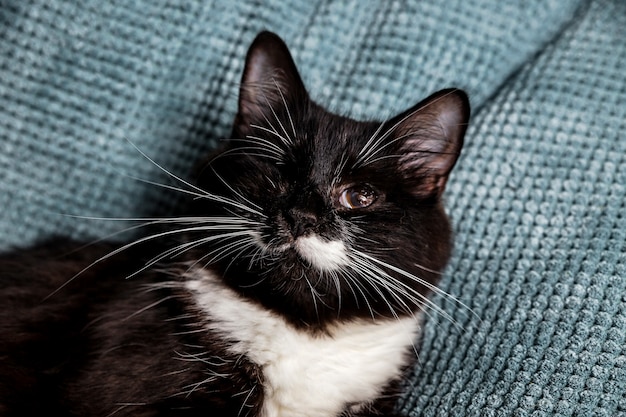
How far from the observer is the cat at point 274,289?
102 centimetres

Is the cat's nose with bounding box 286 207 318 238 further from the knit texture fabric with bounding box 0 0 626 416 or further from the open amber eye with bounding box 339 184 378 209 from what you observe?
the knit texture fabric with bounding box 0 0 626 416

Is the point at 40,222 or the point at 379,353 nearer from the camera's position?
the point at 379,353

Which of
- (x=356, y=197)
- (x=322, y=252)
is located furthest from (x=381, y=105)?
(x=322, y=252)

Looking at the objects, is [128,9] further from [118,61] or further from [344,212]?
[344,212]

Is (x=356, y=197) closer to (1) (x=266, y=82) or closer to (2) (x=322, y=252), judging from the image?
(2) (x=322, y=252)

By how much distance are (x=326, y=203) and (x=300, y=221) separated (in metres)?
0.06

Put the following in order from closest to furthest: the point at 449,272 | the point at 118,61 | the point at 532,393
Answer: the point at 532,393
the point at 449,272
the point at 118,61

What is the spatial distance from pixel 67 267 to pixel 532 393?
0.86 meters

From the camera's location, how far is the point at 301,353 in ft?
3.45

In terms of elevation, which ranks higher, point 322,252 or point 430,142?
point 430,142

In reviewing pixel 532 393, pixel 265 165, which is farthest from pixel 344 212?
pixel 532 393

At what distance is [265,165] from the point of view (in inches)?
42.9

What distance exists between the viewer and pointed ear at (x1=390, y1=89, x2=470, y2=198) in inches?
42.8

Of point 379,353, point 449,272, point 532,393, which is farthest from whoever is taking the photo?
point 449,272
